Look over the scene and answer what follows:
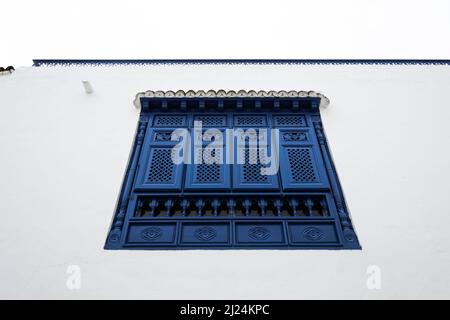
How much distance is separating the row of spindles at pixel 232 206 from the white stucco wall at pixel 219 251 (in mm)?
259

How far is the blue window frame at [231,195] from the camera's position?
3.02 meters

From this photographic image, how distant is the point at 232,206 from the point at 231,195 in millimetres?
101

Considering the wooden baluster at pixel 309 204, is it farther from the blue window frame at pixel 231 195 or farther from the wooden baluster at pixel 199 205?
the wooden baluster at pixel 199 205

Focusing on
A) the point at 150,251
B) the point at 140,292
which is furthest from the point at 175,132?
the point at 140,292

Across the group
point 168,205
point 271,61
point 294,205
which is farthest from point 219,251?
point 271,61

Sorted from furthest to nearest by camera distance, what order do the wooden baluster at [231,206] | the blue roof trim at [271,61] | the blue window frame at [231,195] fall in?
the blue roof trim at [271,61], the wooden baluster at [231,206], the blue window frame at [231,195]

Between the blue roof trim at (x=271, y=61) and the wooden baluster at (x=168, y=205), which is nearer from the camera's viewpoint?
the wooden baluster at (x=168, y=205)

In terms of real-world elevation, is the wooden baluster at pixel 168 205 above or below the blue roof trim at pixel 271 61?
below

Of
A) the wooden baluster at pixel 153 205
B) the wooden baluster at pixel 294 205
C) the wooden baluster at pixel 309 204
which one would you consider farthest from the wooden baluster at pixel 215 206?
the wooden baluster at pixel 309 204

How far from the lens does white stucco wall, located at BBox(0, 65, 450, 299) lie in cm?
263

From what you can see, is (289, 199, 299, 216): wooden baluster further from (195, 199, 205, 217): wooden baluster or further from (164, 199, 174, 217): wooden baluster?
(164, 199, 174, 217): wooden baluster

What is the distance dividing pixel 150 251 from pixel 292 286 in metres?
0.91

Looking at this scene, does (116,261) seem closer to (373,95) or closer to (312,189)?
(312,189)

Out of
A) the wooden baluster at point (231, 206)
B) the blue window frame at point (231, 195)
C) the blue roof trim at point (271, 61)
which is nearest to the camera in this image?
the blue window frame at point (231, 195)
